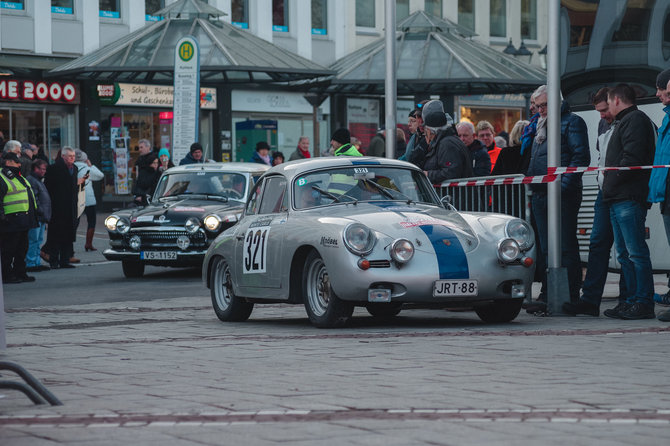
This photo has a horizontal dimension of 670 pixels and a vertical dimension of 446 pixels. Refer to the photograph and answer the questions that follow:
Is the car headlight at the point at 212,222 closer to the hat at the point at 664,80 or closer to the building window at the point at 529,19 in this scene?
the hat at the point at 664,80

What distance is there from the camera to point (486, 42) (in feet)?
158

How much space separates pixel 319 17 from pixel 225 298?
32.5 metres

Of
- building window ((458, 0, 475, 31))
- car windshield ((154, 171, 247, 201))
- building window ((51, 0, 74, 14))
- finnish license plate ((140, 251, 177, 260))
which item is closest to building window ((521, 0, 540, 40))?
building window ((458, 0, 475, 31))

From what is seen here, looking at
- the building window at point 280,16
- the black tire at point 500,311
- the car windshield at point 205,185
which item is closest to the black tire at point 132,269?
the car windshield at point 205,185

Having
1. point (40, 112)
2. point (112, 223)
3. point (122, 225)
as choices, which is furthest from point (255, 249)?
point (40, 112)

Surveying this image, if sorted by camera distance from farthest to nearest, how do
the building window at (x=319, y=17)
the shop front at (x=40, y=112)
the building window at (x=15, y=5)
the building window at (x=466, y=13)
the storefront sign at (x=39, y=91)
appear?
1. the building window at (x=466, y=13)
2. the building window at (x=319, y=17)
3. the building window at (x=15, y=5)
4. the shop front at (x=40, y=112)
5. the storefront sign at (x=39, y=91)

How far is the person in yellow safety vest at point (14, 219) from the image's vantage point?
18406 mm

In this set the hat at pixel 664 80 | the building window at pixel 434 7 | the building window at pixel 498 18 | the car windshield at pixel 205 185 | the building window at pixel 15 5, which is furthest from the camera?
the building window at pixel 498 18

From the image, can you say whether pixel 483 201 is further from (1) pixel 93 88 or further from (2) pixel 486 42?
(2) pixel 486 42

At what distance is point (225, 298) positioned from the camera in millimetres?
12148

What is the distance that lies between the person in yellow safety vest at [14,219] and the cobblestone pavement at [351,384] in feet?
24.9

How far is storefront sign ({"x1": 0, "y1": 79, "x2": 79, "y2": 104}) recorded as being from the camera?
33812 millimetres

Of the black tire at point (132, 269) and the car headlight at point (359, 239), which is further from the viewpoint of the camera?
the black tire at point (132, 269)

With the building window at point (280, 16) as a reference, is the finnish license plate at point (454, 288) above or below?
below
